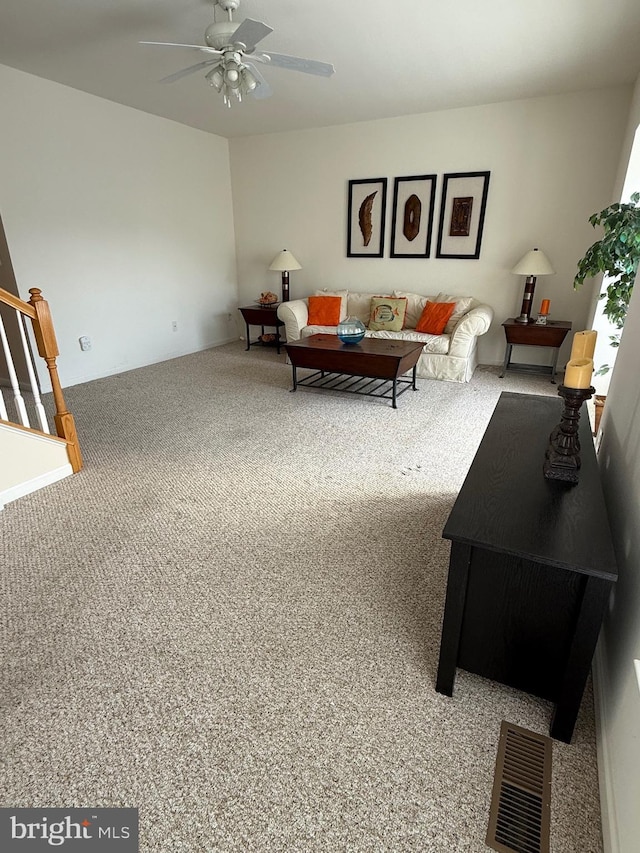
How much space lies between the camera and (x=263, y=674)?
1.38 metres

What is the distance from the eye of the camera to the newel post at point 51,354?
2.38 metres

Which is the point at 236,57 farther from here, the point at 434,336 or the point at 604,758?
the point at 604,758

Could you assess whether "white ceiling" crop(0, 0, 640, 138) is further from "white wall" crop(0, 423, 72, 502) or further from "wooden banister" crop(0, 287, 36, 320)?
"white wall" crop(0, 423, 72, 502)

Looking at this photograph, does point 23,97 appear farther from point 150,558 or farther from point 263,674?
point 263,674

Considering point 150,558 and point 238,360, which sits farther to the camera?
point 238,360


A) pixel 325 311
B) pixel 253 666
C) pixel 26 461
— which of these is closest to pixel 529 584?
pixel 253 666

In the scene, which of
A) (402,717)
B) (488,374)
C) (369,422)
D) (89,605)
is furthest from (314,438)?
(488,374)

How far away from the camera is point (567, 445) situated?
1.36 meters

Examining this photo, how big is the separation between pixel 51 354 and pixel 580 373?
2.57 m

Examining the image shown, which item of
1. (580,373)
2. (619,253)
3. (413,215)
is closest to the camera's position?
(580,373)

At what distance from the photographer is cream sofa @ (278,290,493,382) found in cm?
431

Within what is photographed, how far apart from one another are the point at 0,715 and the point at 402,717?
3.80 ft

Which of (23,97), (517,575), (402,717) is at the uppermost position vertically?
(23,97)

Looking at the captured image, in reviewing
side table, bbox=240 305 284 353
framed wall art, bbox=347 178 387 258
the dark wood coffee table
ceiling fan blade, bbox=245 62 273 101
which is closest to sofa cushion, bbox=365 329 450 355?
the dark wood coffee table
